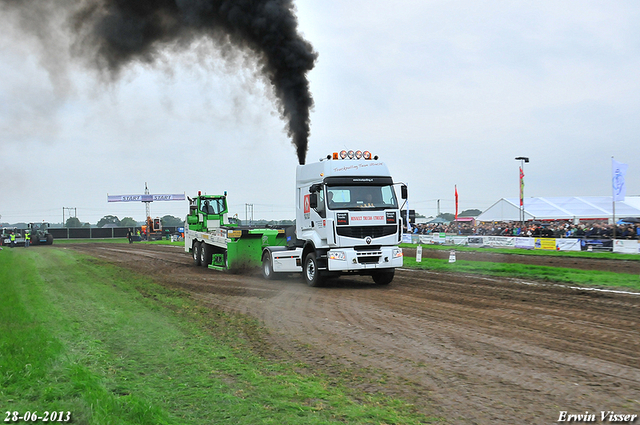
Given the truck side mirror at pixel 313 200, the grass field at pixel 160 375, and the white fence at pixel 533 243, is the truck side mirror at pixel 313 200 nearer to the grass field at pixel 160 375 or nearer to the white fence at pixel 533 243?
the grass field at pixel 160 375

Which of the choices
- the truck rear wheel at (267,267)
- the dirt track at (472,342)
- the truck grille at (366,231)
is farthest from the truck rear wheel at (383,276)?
the truck rear wheel at (267,267)

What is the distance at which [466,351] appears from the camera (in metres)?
6.75

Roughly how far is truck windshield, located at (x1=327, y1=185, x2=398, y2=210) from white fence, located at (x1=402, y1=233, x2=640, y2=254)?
1728cm

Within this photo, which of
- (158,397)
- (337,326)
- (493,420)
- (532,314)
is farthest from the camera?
(532,314)

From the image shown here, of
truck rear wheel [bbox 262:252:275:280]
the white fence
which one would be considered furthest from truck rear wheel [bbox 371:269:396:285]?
the white fence

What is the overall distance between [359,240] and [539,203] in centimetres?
4689

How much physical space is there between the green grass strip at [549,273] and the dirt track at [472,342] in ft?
7.26

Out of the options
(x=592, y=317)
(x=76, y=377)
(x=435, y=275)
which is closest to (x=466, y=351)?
(x=592, y=317)

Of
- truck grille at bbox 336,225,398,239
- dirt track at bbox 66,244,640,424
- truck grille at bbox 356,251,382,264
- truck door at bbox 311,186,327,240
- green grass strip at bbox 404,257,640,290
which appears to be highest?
truck door at bbox 311,186,327,240

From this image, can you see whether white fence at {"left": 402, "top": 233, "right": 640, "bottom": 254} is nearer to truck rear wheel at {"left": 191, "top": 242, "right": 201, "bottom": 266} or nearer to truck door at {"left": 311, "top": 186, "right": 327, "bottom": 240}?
truck door at {"left": 311, "top": 186, "right": 327, "bottom": 240}

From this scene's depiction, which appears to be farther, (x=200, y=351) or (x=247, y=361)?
(x=200, y=351)

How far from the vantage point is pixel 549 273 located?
683 inches

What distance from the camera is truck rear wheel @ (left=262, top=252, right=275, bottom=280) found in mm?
16422

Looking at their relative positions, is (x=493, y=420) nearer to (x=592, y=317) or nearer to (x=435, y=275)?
(x=592, y=317)
